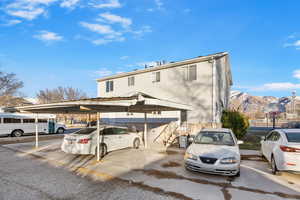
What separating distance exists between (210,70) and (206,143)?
7.80 metres

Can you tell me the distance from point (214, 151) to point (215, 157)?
335 mm

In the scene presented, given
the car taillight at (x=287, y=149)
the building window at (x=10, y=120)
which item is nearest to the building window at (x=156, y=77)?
the car taillight at (x=287, y=149)

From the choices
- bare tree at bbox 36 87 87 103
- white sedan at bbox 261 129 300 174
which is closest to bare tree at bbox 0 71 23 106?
bare tree at bbox 36 87 87 103

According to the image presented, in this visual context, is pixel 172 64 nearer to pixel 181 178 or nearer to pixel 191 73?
pixel 191 73

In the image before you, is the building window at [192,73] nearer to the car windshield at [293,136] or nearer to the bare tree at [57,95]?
the car windshield at [293,136]

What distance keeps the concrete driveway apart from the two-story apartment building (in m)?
5.71

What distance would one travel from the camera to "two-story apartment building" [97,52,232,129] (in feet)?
39.9

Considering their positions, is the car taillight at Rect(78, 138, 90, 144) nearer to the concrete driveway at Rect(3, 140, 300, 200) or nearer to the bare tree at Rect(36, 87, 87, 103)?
the concrete driveway at Rect(3, 140, 300, 200)

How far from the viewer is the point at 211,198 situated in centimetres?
372

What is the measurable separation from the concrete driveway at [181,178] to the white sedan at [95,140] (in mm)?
518

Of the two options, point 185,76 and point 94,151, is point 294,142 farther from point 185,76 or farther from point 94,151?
point 185,76

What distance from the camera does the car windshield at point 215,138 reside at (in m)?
5.82

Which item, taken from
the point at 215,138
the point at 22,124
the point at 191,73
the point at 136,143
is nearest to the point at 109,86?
the point at 22,124

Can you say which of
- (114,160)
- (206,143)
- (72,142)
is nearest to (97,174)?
(114,160)
